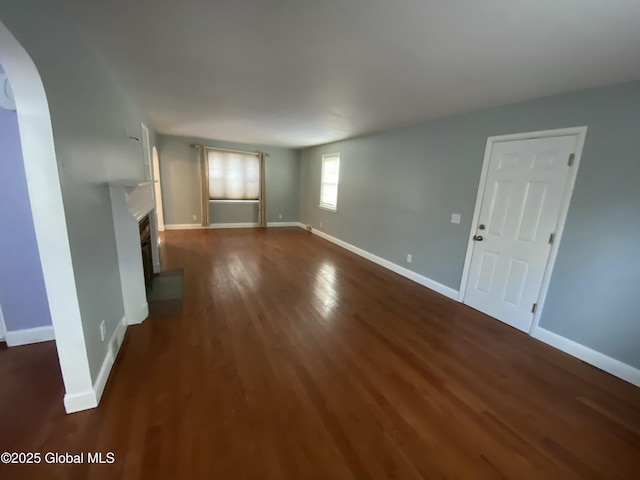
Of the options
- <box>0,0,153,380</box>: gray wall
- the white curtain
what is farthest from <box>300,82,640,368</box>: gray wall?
the white curtain

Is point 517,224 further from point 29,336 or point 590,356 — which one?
point 29,336

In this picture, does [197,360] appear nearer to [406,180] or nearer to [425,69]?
[425,69]

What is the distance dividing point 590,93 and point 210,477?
12.9ft

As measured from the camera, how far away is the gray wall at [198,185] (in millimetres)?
6633

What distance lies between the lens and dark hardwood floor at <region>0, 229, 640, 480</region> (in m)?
1.42

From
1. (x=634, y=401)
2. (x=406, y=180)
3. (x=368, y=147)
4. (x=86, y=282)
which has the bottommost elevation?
(x=634, y=401)

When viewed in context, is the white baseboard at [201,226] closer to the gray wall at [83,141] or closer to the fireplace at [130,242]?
the fireplace at [130,242]

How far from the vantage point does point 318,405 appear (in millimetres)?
1771

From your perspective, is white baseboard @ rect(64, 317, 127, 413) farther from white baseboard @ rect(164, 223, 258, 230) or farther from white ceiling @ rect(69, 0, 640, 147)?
white baseboard @ rect(164, 223, 258, 230)

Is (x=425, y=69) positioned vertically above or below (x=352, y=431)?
above

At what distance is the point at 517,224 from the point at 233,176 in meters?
6.54

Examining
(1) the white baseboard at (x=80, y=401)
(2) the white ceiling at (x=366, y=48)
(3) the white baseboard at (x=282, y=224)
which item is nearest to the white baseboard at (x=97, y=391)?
(1) the white baseboard at (x=80, y=401)

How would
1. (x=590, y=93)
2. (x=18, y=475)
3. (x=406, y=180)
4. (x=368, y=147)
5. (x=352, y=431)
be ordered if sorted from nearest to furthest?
(x=18, y=475) < (x=352, y=431) < (x=590, y=93) < (x=406, y=180) < (x=368, y=147)

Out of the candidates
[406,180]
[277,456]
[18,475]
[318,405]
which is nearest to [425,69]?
[406,180]
